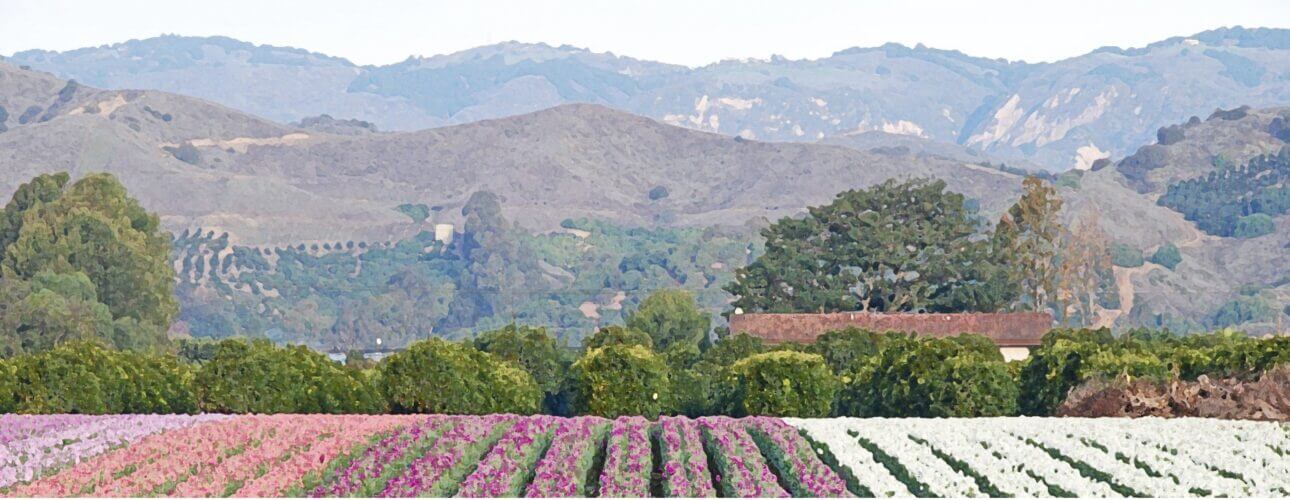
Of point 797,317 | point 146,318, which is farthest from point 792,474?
point 146,318

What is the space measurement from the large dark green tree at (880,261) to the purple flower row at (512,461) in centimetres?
6730

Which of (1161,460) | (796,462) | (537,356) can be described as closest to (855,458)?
(796,462)

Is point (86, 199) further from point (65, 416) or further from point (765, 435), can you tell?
point (765, 435)

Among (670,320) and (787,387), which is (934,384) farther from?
(670,320)

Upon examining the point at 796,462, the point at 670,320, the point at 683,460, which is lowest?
the point at 670,320

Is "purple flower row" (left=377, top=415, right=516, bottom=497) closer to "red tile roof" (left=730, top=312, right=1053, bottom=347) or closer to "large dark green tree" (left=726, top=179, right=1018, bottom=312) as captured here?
"red tile roof" (left=730, top=312, right=1053, bottom=347)

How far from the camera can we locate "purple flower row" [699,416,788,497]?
28.4 m

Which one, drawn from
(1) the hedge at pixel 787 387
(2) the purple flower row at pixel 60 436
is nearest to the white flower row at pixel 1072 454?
(1) the hedge at pixel 787 387

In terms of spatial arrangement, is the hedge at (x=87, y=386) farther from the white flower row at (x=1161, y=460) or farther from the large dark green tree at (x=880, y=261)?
the large dark green tree at (x=880, y=261)

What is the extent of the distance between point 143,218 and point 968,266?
49164mm

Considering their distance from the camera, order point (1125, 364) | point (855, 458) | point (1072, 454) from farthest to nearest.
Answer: point (1125, 364)
point (1072, 454)
point (855, 458)

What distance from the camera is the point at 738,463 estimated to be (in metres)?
30.8

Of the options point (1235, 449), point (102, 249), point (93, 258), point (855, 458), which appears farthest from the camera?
point (93, 258)

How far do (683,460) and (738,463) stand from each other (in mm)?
1176
